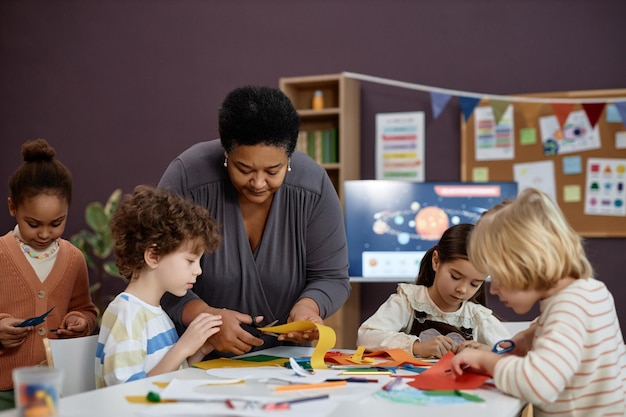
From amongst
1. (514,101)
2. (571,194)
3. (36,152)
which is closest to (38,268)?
(36,152)

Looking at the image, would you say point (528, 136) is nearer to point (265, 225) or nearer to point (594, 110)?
point (594, 110)

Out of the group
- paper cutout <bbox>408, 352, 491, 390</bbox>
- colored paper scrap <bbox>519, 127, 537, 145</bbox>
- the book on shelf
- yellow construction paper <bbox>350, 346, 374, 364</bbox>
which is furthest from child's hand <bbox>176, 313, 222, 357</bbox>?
colored paper scrap <bbox>519, 127, 537, 145</bbox>

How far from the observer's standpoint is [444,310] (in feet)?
7.07

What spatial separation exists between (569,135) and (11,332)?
3.22 metres

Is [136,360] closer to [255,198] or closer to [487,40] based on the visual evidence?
[255,198]

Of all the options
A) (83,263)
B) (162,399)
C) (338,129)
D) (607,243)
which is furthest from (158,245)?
(607,243)

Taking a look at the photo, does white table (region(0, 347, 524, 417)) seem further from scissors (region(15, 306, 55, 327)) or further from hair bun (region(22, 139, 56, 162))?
hair bun (region(22, 139, 56, 162))

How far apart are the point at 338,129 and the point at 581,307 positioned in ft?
9.87

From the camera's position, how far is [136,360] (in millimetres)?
1539

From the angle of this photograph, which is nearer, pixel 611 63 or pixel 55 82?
pixel 611 63

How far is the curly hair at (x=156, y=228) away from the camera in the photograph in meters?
1.70

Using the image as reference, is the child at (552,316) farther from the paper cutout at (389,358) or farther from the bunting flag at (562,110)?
the bunting flag at (562,110)

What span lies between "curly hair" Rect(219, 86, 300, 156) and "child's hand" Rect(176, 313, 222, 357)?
16.9 inches

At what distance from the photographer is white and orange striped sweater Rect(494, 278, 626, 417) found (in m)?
1.26
